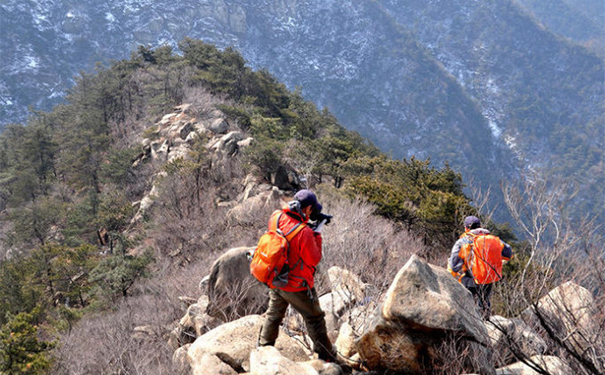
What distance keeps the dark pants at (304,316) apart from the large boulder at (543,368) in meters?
1.72

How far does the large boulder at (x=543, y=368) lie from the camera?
2848 mm

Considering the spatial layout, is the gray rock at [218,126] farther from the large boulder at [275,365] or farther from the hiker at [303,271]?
the large boulder at [275,365]

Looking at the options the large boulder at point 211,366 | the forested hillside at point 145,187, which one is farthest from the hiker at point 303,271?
the forested hillside at point 145,187

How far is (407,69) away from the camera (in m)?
150

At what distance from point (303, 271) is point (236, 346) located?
147 centimetres

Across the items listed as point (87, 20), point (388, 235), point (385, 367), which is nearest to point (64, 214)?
point (388, 235)

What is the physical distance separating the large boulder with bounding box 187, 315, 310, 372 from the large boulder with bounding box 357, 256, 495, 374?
0.90 meters

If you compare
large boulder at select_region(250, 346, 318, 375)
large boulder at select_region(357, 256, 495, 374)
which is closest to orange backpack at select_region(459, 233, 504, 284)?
large boulder at select_region(357, 256, 495, 374)

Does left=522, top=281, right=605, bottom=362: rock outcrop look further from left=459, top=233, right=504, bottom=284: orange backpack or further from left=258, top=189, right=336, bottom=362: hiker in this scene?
left=258, top=189, right=336, bottom=362: hiker

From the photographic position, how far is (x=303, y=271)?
3.58m

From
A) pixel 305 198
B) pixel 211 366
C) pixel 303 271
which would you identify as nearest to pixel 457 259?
pixel 303 271

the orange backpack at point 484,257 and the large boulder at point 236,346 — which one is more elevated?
the orange backpack at point 484,257

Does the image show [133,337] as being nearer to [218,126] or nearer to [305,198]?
[305,198]

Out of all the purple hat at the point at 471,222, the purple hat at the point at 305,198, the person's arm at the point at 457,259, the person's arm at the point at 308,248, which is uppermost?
the purple hat at the point at 305,198
